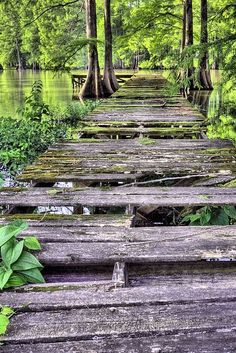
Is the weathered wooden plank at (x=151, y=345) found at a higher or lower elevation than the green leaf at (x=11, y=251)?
lower

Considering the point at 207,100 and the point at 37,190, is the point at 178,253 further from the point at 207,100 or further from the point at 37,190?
the point at 207,100

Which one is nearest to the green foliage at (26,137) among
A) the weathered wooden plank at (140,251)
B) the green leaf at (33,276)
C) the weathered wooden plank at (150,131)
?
the weathered wooden plank at (150,131)

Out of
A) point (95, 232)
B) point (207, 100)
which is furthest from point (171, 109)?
point (207, 100)

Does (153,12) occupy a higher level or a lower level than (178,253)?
higher

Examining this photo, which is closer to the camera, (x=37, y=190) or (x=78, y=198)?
(x=78, y=198)

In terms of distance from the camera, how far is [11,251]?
218 cm

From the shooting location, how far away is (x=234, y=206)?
10.9 ft

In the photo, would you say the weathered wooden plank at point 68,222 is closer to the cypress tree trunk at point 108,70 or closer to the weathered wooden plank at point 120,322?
the weathered wooden plank at point 120,322

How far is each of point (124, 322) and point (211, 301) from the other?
1.31 ft

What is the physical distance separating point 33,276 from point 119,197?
138 centimetres

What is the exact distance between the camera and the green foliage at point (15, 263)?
209 cm

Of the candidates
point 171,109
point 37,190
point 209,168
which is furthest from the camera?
point 171,109

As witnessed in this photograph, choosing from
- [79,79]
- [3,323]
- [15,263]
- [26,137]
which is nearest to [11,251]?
[15,263]

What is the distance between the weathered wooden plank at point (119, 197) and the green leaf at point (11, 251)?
1083 millimetres
